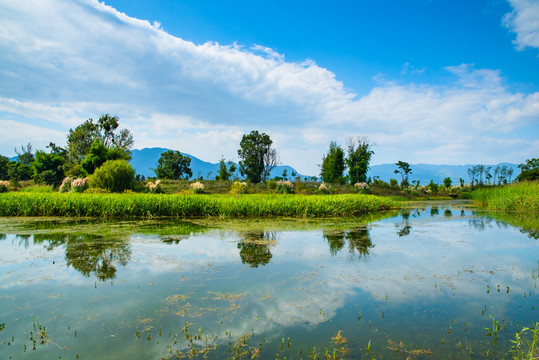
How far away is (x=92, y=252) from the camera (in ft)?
16.6

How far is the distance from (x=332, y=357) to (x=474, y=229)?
311 inches

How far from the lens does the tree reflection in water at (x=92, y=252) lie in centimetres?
416

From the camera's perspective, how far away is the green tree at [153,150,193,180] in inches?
1316

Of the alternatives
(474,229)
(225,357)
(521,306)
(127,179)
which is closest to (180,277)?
(225,357)

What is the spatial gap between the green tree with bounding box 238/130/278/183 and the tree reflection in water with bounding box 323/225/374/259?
2696 centimetres

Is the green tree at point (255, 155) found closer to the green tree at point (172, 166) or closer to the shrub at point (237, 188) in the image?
the green tree at point (172, 166)

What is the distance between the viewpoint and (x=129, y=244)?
5.76 m

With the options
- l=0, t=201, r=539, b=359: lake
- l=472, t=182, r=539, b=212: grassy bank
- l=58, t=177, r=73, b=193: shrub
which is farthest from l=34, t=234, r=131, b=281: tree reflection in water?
l=472, t=182, r=539, b=212: grassy bank

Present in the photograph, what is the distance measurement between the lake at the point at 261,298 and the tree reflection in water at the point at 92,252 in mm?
24

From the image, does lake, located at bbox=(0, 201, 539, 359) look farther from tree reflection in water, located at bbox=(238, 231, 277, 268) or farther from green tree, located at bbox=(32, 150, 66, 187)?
green tree, located at bbox=(32, 150, 66, 187)

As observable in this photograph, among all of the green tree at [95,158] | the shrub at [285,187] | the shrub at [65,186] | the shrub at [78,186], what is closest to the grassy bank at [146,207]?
the shrub at [78,186]

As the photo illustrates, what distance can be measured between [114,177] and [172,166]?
1935 centimetres

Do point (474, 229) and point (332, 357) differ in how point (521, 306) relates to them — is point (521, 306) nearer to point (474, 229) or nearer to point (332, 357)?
point (332, 357)

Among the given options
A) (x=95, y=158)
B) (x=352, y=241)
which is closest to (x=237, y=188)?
(x=95, y=158)
